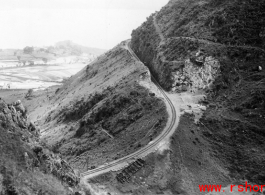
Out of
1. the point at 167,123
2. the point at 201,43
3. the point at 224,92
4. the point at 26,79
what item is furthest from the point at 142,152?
the point at 26,79

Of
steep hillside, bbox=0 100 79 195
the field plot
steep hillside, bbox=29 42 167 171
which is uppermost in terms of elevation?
steep hillside, bbox=0 100 79 195

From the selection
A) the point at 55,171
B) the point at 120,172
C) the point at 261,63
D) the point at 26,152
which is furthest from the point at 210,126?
the point at 26,152

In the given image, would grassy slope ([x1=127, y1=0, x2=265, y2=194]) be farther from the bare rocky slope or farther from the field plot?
the field plot

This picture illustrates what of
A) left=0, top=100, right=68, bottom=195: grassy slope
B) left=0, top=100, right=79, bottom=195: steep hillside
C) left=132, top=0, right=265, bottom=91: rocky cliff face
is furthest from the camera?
left=132, top=0, right=265, bottom=91: rocky cliff face

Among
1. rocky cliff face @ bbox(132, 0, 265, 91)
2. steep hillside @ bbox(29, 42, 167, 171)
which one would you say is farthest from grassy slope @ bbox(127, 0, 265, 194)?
steep hillside @ bbox(29, 42, 167, 171)

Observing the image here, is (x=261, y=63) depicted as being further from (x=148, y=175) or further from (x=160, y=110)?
(x=148, y=175)

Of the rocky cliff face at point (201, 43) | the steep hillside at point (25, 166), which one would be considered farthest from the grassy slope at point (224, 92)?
the steep hillside at point (25, 166)

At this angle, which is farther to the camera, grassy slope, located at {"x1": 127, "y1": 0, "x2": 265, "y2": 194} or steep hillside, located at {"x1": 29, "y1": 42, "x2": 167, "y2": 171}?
steep hillside, located at {"x1": 29, "y1": 42, "x2": 167, "y2": 171}

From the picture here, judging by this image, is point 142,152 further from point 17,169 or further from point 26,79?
point 26,79

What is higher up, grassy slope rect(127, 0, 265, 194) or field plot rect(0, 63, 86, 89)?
grassy slope rect(127, 0, 265, 194)
